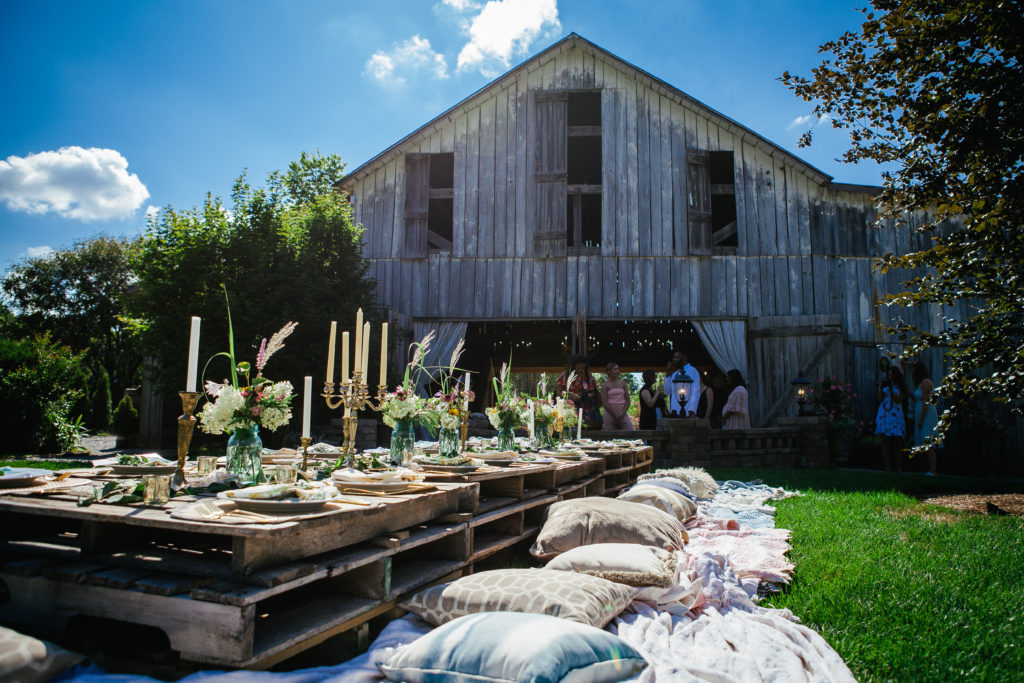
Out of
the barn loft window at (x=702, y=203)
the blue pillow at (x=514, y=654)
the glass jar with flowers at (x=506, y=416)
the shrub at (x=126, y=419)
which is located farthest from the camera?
the shrub at (x=126, y=419)

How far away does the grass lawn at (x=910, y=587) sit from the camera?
2625 millimetres

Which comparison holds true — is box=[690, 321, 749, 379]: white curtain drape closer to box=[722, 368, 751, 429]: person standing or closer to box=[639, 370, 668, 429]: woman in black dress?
box=[722, 368, 751, 429]: person standing

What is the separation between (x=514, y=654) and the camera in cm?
199

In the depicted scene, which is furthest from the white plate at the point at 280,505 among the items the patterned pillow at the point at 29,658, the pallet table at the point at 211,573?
the patterned pillow at the point at 29,658

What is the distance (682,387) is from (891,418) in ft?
11.3

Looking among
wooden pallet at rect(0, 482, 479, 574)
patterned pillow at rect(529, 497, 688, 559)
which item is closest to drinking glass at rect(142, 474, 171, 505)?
wooden pallet at rect(0, 482, 479, 574)

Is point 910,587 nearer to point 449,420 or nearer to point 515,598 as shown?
point 515,598

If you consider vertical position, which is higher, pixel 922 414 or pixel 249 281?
pixel 249 281

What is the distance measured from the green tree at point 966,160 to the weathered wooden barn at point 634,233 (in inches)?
294

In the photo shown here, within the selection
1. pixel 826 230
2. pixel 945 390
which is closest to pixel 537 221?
pixel 826 230

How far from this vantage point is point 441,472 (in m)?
3.44

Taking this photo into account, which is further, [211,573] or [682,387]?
[682,387]

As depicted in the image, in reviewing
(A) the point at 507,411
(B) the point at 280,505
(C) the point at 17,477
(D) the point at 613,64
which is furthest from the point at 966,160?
(D) the point at 613,64

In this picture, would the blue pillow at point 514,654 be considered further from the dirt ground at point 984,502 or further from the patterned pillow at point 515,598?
the dirt ground at point 984,502
